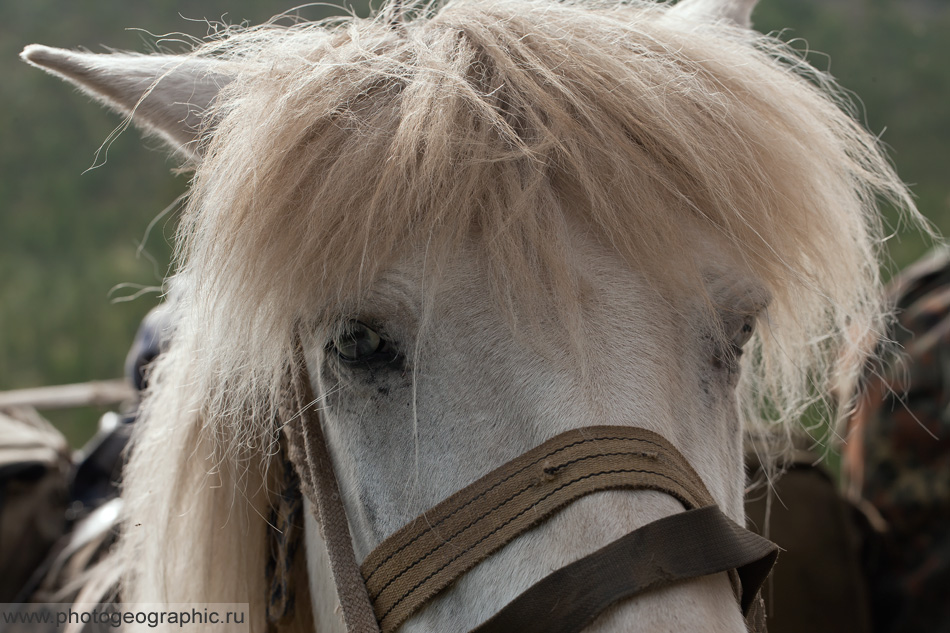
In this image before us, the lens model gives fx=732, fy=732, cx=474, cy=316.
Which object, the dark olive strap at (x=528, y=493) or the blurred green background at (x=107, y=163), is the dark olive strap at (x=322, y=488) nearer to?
the dark olive strap at (x=528, y=493)

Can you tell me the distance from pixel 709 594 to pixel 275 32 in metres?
1.15

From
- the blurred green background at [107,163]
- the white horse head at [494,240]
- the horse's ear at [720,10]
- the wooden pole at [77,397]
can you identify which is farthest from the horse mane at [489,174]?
the blurred green background at [107,163]

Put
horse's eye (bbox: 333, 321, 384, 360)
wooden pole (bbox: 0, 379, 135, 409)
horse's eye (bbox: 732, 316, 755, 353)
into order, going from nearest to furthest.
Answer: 1. horse's eye (bbox: 333, 321, 384, 360)
2. horse's eye (bbox: 732, 316, 755, 353)
3. wooden pole (bbox: 0, 379, 135, 409)

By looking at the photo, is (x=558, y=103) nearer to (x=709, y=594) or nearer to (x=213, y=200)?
(x=213, y=200)

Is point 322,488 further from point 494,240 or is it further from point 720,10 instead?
point 720,10

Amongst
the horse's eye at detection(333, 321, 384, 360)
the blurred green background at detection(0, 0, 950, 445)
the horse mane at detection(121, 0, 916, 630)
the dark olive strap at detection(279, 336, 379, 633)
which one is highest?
the horse mane at detection(121, 0, 916, 630)

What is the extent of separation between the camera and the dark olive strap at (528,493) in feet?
2.87

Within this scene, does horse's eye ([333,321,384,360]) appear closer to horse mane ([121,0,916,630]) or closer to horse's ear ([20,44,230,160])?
horse mane ([121,0,916,630])

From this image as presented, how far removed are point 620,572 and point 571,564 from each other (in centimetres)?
6

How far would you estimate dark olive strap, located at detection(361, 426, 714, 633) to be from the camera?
0.88 m

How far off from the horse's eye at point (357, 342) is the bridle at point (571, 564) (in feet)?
0.81

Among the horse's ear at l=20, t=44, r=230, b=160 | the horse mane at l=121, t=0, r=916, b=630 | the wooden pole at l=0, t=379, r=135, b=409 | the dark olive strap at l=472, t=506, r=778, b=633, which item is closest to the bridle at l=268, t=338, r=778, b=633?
the dark olive strap at l=472, t=506, r=778, b=633

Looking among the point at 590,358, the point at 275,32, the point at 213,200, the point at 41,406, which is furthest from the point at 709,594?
the point at 41,406

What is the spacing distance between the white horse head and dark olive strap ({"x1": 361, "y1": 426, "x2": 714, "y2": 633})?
0.07ft
